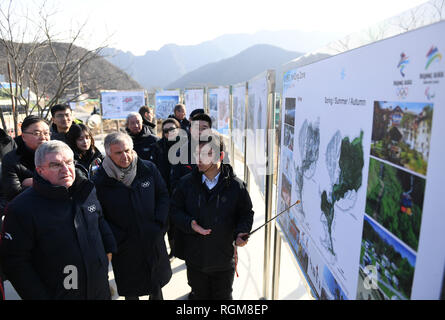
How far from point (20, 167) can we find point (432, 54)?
307 cm

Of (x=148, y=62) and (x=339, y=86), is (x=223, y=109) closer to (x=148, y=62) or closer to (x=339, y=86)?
(x=339, y=86)

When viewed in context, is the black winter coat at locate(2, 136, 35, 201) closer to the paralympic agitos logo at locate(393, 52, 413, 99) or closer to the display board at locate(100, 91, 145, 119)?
the paralympic agitos logo at locate(393, 52, 413, 99)

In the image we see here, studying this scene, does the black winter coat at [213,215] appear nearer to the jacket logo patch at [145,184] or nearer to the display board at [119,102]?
the jacket logo patch at [145,184]

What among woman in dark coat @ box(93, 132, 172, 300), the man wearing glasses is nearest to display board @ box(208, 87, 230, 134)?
the man wearing glasses

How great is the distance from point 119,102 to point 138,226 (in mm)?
10399

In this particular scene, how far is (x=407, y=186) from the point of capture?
880 mm

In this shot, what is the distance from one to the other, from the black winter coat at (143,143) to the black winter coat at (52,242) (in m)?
2.00

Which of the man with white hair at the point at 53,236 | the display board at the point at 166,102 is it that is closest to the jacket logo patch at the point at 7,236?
the man with white hair at the point at 53,236

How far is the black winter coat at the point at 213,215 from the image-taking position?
2.38 metres

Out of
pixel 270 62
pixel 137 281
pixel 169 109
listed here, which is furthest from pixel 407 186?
pixel 270 62

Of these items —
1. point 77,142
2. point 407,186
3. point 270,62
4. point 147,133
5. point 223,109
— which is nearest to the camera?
point 407,186

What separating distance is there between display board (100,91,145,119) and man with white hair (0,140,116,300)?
10.4m

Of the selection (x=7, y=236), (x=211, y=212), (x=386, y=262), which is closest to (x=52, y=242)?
(x=7, y=236)

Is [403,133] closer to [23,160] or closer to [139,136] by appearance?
[23,160]
